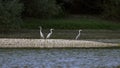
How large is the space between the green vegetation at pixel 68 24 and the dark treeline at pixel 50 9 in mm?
717

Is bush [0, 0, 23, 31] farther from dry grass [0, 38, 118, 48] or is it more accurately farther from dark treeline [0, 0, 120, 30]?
dry grass [0, 38, 118, 48]

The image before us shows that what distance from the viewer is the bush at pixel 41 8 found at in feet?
164

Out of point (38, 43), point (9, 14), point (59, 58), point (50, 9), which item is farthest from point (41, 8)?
point (59, 58)

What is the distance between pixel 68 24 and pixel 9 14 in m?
8.36

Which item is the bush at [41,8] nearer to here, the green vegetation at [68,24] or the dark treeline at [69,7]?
the dark treeline at [69,7]

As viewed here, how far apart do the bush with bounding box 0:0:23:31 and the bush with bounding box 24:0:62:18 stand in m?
4.20

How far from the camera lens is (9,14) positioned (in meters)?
44.4

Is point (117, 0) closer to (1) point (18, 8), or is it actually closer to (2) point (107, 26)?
(2) point (107, 26)

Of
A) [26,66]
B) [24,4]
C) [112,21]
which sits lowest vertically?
[112,21]

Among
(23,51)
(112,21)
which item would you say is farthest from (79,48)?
(112,21)

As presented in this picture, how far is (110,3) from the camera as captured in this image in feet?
190

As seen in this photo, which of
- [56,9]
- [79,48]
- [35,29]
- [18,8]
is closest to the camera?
[79,48]

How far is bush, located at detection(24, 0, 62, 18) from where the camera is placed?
49.8 m

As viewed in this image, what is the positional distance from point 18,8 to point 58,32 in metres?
4.57
